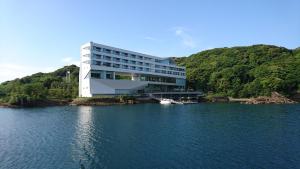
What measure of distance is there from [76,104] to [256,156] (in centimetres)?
8818

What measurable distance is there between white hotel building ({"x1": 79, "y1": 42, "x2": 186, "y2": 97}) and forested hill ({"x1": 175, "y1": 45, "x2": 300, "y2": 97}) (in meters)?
25.8

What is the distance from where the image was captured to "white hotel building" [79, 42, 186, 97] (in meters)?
116

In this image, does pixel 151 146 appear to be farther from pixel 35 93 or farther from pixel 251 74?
pixel 251 74

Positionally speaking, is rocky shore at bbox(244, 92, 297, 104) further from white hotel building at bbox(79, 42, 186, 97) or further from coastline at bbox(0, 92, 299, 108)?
white hotel building at bbox(79, 42, 186, 97)

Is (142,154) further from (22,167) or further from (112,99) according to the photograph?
(112,99)

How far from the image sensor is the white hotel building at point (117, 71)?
11600 centimetres

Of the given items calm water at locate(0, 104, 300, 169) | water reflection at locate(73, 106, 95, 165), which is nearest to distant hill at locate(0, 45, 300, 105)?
water reflection at locate(73, 106, 95, 165)

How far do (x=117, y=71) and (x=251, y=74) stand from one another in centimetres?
8032

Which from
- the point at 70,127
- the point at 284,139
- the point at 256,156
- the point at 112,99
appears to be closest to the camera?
the point at 256,156

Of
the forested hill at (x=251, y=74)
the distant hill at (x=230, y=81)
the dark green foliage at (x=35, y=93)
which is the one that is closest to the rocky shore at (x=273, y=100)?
the forested hill at (x=251, y=74)

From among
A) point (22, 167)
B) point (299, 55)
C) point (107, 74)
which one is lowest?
point (22, 167)

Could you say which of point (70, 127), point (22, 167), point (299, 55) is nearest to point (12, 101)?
point (70, 127)

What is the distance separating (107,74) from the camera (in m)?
124

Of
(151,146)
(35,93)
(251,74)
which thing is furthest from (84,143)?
(251,74)
